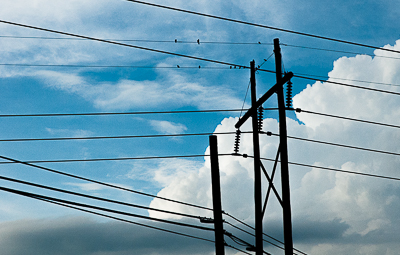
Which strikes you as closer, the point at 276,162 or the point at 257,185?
the point at 276,162

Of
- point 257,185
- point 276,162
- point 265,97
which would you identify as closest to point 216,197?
point 257,185

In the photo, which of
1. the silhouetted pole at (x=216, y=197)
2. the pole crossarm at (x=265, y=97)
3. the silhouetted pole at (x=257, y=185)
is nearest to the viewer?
the pole crossarm at (x=265, y=97)

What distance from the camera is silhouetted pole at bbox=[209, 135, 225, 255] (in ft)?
48.5

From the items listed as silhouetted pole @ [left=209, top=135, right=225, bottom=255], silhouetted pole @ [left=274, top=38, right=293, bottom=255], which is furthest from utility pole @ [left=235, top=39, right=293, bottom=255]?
silhouetted pole @ [left=209, top=135, right=225, bottom=255]

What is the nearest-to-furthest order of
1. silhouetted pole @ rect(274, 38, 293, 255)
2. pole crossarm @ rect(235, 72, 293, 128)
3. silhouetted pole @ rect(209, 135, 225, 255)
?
silhouetted pole @ rect(274, 38, 293, 255), pole crossarm @ rect(235, 72, 293, 128), silhouetted pole @ rect(209, 135, 225, 255)

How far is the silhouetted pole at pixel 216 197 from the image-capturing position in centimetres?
1477

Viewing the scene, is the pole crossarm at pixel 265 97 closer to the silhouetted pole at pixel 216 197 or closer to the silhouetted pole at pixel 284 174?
the silhouetted pole at pixel 284 174

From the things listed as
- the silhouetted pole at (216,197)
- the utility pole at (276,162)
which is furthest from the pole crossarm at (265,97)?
the silhouetted pole at (216,197)

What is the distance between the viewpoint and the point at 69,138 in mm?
18625

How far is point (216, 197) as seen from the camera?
15102 millimetres

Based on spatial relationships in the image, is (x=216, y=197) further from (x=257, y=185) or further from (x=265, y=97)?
(x=265, y=97)

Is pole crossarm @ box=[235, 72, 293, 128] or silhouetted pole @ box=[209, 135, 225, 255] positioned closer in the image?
pole crossarm @ box=[235, 72, 293, 128]

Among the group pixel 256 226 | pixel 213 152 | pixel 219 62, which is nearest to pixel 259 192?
pixel 256 226

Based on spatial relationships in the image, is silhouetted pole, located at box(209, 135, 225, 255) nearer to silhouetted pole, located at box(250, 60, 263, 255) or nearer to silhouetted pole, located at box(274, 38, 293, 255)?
silhouetted pole, located at box(250, 60, 263, 255)
